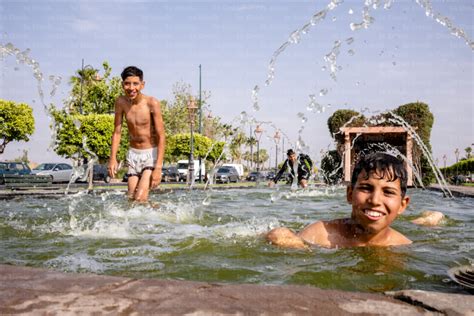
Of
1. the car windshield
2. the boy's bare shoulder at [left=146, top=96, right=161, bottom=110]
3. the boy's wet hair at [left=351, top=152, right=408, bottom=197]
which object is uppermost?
the boy's bare shoulder at [left=146, top=96, right=161, bottom=110]

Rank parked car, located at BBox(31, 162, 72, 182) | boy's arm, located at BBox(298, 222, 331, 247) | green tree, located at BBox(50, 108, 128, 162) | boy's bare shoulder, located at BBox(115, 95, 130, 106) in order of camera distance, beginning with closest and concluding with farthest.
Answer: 1. boy's arm, located at BBox(298, 222, 331, 247)
2. boy's bare shoulder, located at BBox(115, 95, 130, 106)
3. parked car, located at BBox(31, 162, 72, 182)
4. green tree, located at BBox(50, 108, 128, 162)

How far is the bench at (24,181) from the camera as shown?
17.5 metres

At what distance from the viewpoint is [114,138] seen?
7.63 m

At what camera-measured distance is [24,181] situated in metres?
17.9

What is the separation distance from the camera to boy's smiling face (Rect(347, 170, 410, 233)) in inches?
144

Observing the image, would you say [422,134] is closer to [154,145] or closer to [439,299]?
[154,145]

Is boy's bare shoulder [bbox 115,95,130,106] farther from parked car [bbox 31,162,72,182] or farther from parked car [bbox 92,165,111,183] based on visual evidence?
parked car [bbox 92,165,111,183]

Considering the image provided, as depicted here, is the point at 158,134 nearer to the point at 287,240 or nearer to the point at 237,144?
the point at 287,240

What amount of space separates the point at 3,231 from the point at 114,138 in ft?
8.36

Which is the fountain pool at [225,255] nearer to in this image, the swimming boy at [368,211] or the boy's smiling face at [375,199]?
the swimming boy at [368,211]

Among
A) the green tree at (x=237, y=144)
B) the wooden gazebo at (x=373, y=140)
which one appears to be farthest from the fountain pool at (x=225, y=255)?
the green tree at (x=237, y=144)

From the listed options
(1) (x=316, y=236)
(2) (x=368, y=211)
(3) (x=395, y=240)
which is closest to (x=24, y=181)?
(1) (x=316, y=236)

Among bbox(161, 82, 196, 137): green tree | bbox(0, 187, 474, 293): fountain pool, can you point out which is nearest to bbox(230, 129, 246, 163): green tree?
bbox(161, 82, 196, 137): green tree

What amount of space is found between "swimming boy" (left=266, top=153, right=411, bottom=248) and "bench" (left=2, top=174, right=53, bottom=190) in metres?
15.5
